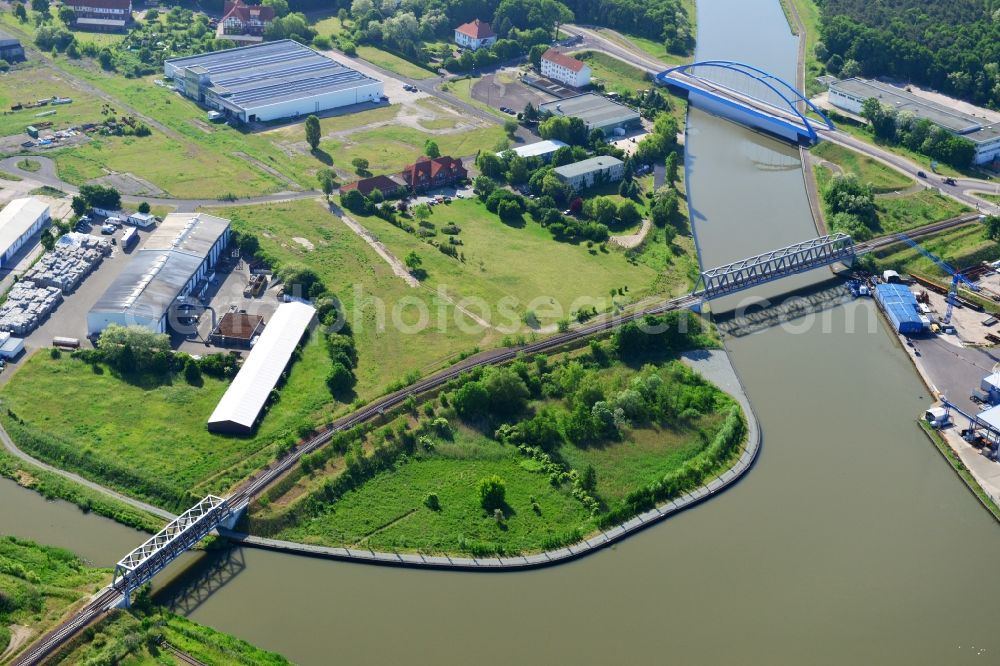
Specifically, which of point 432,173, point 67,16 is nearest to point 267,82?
point 432,173

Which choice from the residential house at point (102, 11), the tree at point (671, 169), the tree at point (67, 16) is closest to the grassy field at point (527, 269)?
the tree at point (671, 169)

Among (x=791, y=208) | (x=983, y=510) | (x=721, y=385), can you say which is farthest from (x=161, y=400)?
(x=791, y=208)

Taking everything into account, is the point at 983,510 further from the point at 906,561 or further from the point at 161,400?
the point at 161,400

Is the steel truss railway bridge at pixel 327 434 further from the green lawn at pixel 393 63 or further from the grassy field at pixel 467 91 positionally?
the green lawn at pixel 393 63

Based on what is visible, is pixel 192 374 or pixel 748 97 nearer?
pixel 192 374

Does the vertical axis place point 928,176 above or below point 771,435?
above

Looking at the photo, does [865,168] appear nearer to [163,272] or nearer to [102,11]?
[163,272]
